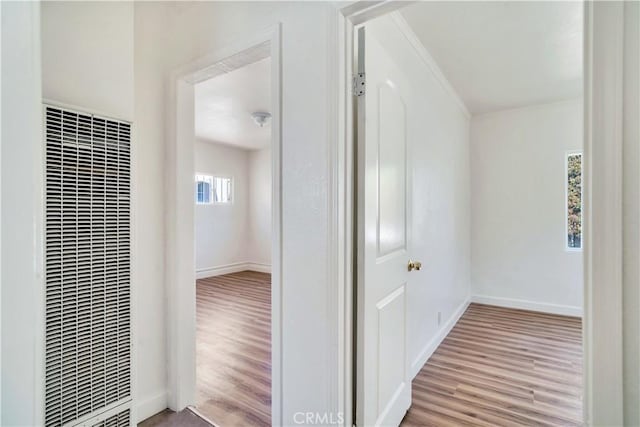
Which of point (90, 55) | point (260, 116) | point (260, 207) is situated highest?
point (260, 116)

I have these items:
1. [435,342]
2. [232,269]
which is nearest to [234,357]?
[435,342]

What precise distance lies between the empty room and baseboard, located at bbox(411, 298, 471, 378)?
31 millimetres

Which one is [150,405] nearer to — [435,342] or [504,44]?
[435,342]

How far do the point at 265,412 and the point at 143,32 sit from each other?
2416 millimetres

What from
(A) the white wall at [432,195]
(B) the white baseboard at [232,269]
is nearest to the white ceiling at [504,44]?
(A) the white wall at [432,195]

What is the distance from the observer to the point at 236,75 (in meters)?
2.95

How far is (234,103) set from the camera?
3748 millimetres

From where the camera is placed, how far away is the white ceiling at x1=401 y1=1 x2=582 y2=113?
2.00 m

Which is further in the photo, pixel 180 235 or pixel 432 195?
pixel 432 195

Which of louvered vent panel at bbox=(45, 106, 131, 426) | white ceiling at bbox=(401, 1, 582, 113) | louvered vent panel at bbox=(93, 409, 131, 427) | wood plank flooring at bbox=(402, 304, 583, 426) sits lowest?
wood plank flooring at bbox=(402, 304, 583, 426)

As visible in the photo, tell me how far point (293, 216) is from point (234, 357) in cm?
183

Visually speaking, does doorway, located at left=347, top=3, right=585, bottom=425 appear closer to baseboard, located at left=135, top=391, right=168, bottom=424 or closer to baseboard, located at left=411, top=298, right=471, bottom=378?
baseboard, located at left=411, top=298, right=471, bottom=378

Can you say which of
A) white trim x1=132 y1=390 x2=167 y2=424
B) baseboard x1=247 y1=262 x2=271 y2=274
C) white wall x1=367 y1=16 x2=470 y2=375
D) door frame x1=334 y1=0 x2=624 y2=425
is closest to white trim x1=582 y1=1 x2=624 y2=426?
door frame x1=334 y1=0 x2=624 y2=425

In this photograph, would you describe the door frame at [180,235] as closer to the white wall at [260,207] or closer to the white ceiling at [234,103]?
the white ceiling at [234,103]
